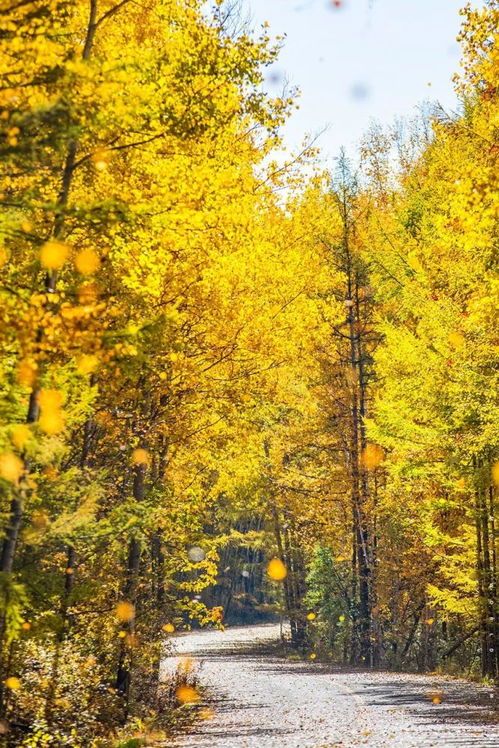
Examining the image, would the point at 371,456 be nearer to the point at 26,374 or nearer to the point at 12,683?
the point at 12,683

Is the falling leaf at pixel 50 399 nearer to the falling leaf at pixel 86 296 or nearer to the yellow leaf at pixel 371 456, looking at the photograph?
the falling leaf at pixel 86 296

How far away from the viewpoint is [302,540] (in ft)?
74.9

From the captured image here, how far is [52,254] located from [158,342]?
1237 millimetres

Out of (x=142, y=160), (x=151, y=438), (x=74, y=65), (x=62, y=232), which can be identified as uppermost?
(x=142, y=160)

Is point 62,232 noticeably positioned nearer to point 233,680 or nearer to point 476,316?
point 476,316

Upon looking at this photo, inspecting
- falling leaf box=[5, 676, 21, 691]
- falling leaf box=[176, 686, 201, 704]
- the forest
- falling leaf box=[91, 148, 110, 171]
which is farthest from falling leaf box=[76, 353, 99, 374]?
falling leaf box=[176, 686, 201, 704]

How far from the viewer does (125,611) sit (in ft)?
37.5

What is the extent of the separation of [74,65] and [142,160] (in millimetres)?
2776

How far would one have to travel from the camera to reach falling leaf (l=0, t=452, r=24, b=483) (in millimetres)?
6341

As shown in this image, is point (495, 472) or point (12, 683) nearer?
point (12, 683)

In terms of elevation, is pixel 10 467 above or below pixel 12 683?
above

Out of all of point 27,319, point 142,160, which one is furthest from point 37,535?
point 142,160

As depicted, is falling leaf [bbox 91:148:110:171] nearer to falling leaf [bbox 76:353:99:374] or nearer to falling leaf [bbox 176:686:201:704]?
falling leaf [bbox 76:353:99:374]

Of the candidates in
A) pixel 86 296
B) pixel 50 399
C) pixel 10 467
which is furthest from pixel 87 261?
pixel 10 467
